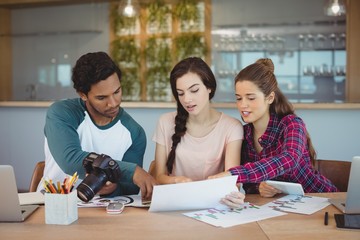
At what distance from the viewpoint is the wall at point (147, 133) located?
4.18 metres

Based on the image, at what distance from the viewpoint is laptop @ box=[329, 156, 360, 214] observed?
5.34ft

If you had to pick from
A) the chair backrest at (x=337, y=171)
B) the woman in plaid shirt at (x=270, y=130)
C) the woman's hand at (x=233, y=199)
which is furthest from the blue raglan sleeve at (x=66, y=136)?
the chair backrest at (x=337, y=171)

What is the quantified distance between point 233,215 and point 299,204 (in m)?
0.31

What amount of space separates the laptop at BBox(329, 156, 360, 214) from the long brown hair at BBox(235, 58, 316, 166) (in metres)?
0.62

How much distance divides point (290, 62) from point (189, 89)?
4.48 m

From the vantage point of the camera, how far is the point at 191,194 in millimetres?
1721

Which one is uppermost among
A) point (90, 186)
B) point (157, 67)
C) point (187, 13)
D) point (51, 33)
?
point (187, 13)

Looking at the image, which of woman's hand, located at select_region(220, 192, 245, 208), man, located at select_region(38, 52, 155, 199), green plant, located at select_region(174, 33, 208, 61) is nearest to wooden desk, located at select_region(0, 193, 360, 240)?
woman's hand, located at select_region(220, 192, 245, 208)

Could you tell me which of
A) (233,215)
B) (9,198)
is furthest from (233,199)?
(9,198)

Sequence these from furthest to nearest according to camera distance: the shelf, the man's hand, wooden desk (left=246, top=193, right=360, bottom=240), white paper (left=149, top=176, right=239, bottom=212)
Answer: the shelf
the man's hand
white paper (left=149, top=176, right=239, bottom=212)
wooden desk (left=246, top=193, right=360, bottom=240)

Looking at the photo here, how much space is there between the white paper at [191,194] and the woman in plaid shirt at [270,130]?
317 millimetres

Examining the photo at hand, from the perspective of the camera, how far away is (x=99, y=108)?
2182mm

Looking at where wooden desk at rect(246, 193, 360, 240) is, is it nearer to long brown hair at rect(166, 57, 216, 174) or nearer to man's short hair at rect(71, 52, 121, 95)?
long brown hair at rect(166, 57, 216, 174)

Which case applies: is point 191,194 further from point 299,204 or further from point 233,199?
point 299,204
